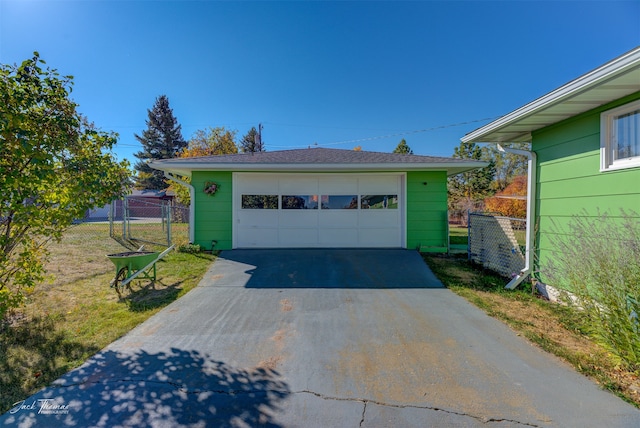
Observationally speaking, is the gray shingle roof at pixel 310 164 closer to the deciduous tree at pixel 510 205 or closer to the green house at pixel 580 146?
the green house at pixel 580 146

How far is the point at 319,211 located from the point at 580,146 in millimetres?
5746

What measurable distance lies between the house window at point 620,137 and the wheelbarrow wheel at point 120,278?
768 cm

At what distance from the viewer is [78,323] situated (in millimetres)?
3477

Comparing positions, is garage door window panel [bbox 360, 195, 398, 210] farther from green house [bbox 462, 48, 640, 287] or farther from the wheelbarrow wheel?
the wheelbarrow wheel

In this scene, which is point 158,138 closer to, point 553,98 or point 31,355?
point 31,355

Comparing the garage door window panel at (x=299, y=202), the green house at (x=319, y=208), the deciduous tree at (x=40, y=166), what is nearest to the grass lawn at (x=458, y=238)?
the green house at (x=319, y=208)

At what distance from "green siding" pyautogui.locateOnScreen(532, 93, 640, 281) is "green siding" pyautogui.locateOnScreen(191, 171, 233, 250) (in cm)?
747

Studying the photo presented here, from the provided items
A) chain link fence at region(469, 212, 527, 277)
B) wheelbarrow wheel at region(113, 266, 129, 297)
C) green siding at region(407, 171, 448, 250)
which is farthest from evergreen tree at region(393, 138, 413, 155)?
wheelbarrow wheel at region(113, 266, 129, 297)

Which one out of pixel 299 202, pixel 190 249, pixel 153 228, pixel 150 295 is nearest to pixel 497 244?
→ pixel 299 202

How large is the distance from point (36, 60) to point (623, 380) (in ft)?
21.3

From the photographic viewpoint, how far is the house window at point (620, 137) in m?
3.27

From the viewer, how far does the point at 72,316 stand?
3668 mm

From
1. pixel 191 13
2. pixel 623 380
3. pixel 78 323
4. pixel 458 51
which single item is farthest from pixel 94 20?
pixel 458 51

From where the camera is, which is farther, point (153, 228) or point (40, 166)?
point (153, 228)
